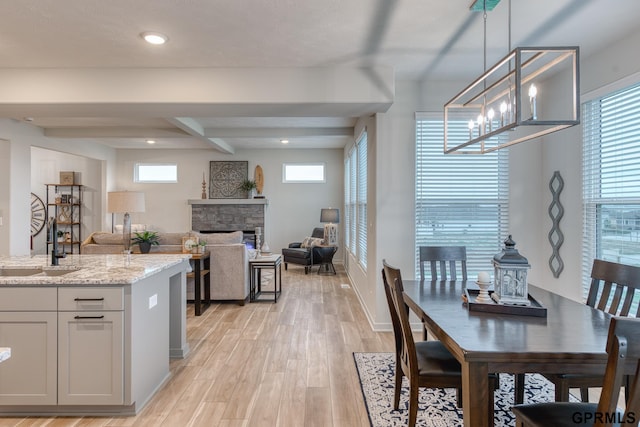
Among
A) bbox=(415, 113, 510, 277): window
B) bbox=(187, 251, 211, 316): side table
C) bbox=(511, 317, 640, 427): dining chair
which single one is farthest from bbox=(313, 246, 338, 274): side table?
bbox=(511, 317, 640, 427): dining chair

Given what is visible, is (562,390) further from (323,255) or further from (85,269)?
(323,255)

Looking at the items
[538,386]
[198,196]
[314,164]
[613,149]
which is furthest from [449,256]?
[198,196]

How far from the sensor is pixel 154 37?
9.37 ft

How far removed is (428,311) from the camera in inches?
81.0

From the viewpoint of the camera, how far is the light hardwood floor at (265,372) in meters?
2.32

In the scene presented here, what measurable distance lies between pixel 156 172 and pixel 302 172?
3.60 meters

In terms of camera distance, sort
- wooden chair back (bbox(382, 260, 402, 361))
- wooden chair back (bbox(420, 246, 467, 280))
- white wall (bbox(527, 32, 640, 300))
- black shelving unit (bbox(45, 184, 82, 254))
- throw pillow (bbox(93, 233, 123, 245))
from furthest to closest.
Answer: black shelving unit (bbox(45, 184, 82, 254)) < throw pillow (bbox(93, 233, 123, 245)) < wooden chair back (bbox(420, 246, 467, 280)) < white wall (bbox(527, 32, 640, 300)) < wooden chair back (bbox(382, 260, 402, 361))

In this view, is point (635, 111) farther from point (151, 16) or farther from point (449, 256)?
point (151, 16)

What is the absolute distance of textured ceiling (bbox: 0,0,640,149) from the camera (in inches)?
97.0

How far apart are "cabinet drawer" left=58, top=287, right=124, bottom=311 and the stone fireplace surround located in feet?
20.3

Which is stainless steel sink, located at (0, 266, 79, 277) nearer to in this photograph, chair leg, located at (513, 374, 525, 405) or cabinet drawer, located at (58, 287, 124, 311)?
cabinet drawer, located at (58, 287, 124, 311)

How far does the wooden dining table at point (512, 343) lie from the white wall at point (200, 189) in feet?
22.5

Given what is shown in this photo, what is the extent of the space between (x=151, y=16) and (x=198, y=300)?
317 cm

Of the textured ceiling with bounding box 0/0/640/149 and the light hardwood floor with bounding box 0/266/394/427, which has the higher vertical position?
the textured ceiling with bounding box 0/0/640/149
